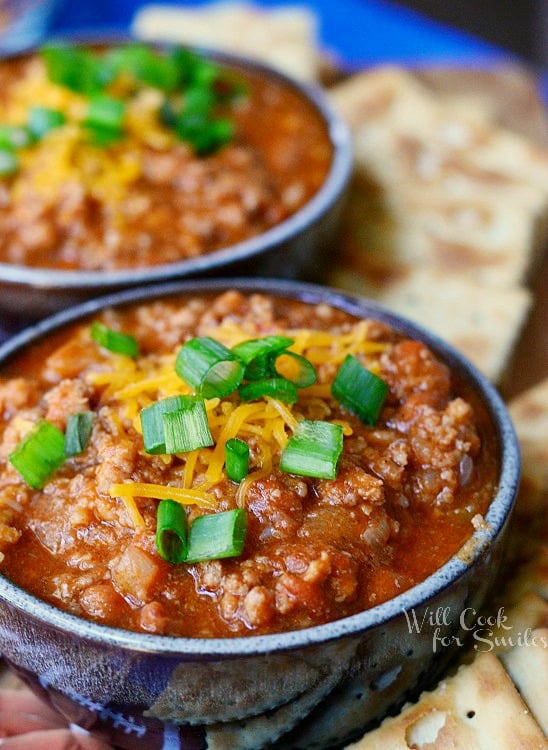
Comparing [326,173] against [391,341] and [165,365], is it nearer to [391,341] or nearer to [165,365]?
[391,341]

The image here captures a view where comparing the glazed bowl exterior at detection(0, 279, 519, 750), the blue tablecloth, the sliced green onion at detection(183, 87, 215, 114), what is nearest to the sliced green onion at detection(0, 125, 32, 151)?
the sliced green onion at detection(183, 87, 215, 114)

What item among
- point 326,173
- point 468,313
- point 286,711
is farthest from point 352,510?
point 326,173

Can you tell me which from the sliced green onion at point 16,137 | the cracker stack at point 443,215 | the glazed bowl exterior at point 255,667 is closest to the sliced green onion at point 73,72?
the sliced green onion at point 16,137

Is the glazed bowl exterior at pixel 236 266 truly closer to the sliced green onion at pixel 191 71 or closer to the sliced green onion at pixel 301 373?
the sliced green onion at pixel 191 71

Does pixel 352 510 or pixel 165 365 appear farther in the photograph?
pixel 165 365

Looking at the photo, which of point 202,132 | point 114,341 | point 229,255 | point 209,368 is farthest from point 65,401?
point 202,132
